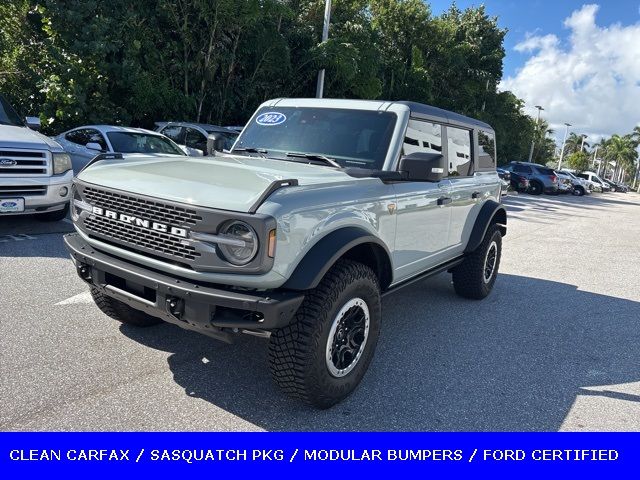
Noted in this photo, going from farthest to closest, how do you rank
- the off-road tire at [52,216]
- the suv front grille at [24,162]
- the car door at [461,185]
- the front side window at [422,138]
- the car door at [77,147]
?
the car door at [77,147]
the off-road tire at [52,216]
the suv front grille at [24,162]
the car door at [461,185]
the front side window at [422,138]

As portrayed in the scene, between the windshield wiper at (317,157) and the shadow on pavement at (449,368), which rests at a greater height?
the windshield wiper at (317,157)

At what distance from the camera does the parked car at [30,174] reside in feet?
19.3

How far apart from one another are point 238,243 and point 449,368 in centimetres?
211

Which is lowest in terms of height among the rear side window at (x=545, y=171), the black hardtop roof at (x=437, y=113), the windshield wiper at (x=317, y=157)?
the windshield wiper at (x=317, y=157)

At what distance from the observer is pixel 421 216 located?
392 cm

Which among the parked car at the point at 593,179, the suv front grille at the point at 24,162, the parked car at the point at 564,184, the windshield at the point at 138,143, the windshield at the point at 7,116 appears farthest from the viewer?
the parked car at the point at 593,179

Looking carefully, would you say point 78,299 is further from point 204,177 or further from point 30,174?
point 30,174

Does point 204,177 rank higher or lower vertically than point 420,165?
lower

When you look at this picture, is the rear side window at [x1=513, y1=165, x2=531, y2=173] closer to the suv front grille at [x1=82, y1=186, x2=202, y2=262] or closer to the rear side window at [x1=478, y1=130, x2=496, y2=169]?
the rear side window at [x1=478, y1=130, x2=496, y2=169]

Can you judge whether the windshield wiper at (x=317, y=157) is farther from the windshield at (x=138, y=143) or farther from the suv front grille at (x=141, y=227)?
the windshield at (x=138, y=143)

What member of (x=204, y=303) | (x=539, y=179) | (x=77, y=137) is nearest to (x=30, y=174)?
(x=77, y=137)

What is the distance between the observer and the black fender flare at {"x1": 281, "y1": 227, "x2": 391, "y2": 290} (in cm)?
264

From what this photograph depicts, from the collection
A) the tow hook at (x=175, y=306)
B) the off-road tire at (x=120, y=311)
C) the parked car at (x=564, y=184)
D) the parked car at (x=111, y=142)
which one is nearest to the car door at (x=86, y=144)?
the parked car at (x=111, y=142)

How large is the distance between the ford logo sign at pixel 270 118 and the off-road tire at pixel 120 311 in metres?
1.87
